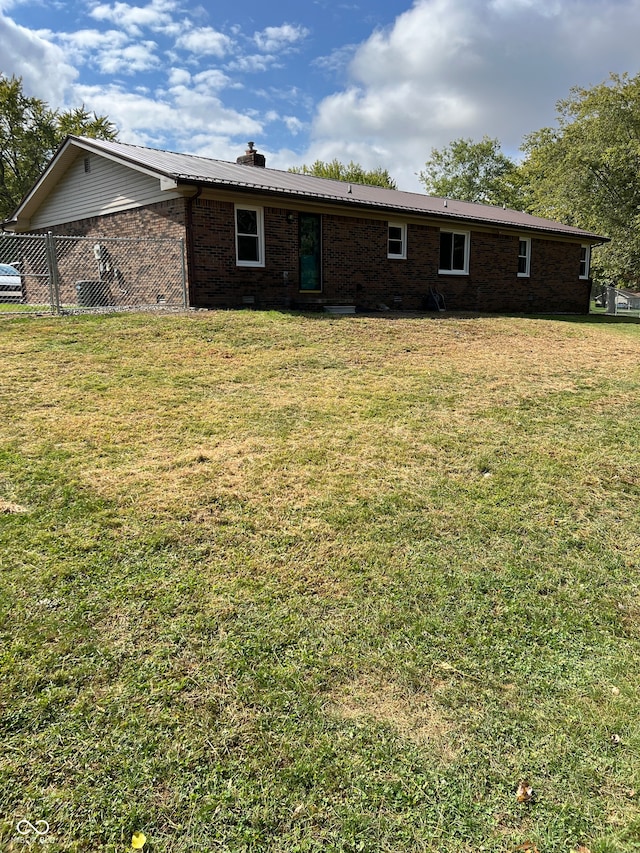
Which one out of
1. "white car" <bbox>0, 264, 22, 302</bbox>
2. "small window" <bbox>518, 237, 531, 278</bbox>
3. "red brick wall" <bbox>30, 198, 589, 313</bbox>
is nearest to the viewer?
"red brick wall" <bbox>30, 198, 589, 313</bbox>

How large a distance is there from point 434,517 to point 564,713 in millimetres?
1651

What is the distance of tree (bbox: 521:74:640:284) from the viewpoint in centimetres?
3288

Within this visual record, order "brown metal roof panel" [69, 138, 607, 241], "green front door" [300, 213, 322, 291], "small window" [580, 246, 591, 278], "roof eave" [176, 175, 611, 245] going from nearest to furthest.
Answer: "roof eave" [176, 175, 611, 245], "brown metal roof panel" [69, 138, 607, 241], "green front door" [300, 213, 322, 291], "small window" [580, 246, 591, 278]

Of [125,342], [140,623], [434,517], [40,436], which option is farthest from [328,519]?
[125,342]

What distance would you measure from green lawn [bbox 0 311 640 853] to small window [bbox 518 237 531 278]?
52.0ft

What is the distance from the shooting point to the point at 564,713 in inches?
102

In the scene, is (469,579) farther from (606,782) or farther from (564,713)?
(606,782)

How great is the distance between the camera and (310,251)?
14.3m

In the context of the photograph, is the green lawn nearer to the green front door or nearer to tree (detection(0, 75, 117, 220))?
the green front door

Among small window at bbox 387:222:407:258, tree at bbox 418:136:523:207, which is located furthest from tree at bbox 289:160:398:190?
small window at bbox 387:222:407:258

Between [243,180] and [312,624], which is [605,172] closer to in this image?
[243,180]

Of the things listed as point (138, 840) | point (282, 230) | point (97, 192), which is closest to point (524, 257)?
point (282, 230)

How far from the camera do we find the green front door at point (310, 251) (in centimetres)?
1415

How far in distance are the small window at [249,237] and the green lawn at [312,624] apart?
759 centimetres
